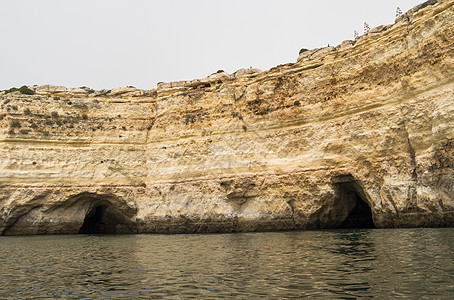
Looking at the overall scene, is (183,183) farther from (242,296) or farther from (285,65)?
(242,296)

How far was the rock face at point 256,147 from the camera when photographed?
16.6 m

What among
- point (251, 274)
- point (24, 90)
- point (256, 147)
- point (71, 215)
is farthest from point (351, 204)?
point (24, 90)

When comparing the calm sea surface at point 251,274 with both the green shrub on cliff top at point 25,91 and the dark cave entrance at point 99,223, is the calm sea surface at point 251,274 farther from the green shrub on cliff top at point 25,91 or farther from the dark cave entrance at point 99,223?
the green shrub on cliff top at point 25,91

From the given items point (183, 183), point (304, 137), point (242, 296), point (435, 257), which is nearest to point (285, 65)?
point (304, 137)

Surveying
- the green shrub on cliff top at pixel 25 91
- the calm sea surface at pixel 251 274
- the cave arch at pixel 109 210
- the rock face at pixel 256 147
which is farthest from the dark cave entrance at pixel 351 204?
the green shrub on cliff top at pixel 25 91

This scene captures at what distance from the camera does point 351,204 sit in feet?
70.4

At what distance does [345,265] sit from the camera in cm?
756

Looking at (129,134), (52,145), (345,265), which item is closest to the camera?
(345,265)

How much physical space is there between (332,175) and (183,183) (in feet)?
35.3

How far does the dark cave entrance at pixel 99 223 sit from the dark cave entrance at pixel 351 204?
60.4 ft

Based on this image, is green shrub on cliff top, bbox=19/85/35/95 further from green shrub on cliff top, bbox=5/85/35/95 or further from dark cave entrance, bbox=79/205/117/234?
dark cave entrance, bbox=79/205/117/234

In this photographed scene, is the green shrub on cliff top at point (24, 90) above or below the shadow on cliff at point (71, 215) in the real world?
above

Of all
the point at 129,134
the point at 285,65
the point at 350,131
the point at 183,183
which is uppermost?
the point at 285,65

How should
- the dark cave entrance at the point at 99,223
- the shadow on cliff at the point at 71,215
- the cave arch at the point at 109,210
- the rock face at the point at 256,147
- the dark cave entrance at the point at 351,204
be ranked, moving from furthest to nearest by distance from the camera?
the dark cave entrance at the point at 99,223 → the cave arch at the point at 109,210 → the shadow on cliff at the point at 71,215 → the dark cave entrance at the point at 351,204 → the rock face at the point at 256,147
